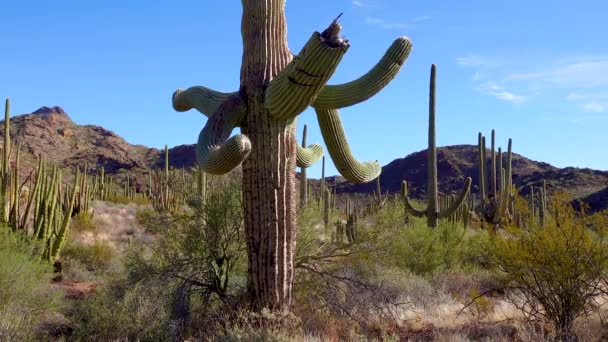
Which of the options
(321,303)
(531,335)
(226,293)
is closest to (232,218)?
(226,293)

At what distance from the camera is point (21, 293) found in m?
10.6

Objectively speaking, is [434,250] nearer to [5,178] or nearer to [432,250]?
[432,250]

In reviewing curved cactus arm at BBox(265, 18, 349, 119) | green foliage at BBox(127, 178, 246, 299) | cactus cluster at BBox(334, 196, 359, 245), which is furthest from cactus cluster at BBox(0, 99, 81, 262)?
curved cactus arm at BBox(265, 18, 349, 119)

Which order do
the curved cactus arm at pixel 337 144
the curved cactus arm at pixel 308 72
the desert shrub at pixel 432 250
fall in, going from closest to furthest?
1. the curved cactus arm at pixel 308 72
2. the curved cactus arm at pixel 337 144
3. the desert shrub at pixel 432 250

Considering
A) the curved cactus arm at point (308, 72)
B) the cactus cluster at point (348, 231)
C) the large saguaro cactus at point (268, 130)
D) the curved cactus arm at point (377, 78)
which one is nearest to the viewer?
the curved cactus arm at point (308, 72)

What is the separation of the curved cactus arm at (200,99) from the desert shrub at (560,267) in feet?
16.2

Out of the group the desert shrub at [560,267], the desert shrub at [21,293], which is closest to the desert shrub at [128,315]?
the desert shrub at [21,293]

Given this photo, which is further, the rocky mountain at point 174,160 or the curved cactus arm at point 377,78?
the rocky mountain at point 174,160

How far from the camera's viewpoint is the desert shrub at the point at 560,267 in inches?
366

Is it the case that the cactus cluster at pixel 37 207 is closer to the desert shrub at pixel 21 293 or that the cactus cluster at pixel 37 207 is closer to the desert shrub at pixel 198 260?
the desert shrub at pixel 21 293

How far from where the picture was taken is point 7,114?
15.4m

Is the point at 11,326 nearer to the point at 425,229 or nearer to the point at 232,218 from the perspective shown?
the point at 232,218

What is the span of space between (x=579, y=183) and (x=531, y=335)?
60.0 metres

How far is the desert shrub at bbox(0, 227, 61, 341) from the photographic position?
907cm
